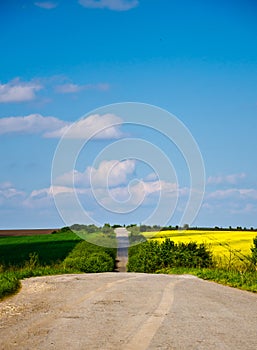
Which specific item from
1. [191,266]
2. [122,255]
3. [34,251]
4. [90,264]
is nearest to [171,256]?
[191,266]

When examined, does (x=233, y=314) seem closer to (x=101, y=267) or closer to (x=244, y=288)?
(x=244, y=288)

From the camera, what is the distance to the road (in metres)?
8.62

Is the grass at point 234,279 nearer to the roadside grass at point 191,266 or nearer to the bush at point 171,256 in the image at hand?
the roadside grass at point 191,266

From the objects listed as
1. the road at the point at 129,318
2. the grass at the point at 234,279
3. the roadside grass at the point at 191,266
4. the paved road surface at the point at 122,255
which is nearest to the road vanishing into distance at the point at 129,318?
the road at the point at 129,318

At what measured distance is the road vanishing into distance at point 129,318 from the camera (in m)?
8.61

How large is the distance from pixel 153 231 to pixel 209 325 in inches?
1642

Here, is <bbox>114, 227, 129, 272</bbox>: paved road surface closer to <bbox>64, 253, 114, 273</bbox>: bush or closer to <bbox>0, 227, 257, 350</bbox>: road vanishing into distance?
<bbox>64, 253, 114, 273</bbox>: bush

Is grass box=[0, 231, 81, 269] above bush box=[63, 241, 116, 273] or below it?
above

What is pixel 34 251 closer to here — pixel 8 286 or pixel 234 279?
pixel 234 279

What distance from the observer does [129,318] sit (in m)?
10.8

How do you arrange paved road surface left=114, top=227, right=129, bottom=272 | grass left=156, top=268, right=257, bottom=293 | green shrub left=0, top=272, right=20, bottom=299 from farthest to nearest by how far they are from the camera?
paved road surface left=114, top=227, right=129, bottom=272 → grass left=156, top=268, right=257, bottom=293 → green shrub left=0, top=272, right=20, bottom=299

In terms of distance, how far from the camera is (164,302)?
43.6 feet

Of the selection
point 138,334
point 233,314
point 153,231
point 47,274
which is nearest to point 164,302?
point 233,314

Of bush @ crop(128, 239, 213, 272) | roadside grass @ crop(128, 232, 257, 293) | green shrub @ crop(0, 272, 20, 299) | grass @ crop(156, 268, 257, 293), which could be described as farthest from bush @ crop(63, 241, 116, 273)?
green shrub @ crop(0, 272, 20, 299)
